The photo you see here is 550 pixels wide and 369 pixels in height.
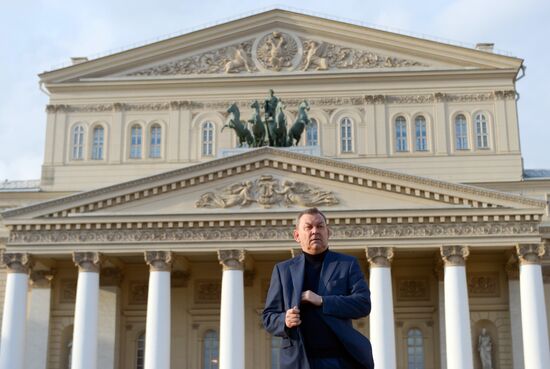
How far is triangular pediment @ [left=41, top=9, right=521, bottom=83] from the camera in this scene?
42250 mm

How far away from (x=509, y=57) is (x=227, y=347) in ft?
65.3

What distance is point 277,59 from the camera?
42594 mm

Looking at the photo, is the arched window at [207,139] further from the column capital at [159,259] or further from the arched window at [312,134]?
the column capital at [159,259]

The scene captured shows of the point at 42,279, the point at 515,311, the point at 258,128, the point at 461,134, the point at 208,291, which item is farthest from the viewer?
the point at 461,134

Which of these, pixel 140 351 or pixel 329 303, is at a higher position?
pixel 140 351

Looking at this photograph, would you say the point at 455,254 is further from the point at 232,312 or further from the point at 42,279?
the point at 42,279

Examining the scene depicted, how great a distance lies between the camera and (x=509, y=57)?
4184 cm

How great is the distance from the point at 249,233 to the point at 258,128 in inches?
198

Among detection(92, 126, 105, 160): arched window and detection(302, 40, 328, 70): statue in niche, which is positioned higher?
detection(302, 40, 328, 70): statue in niche

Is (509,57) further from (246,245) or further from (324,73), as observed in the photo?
(246,245)

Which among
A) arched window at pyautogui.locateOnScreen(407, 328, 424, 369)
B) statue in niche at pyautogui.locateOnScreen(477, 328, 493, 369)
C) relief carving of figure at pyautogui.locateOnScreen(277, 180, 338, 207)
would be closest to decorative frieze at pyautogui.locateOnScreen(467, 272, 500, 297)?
statue in niche at pyautogui.locateOnScreen(477, 328, 493, 369)

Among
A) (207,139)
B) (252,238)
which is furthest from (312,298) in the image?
(207,139)

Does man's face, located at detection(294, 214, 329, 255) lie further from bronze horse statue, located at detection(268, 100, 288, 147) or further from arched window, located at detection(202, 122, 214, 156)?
arched window, located at detection(202, 122, 214, 156)

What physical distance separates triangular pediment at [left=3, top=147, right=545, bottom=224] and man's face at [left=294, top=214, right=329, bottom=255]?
25.9 meters
